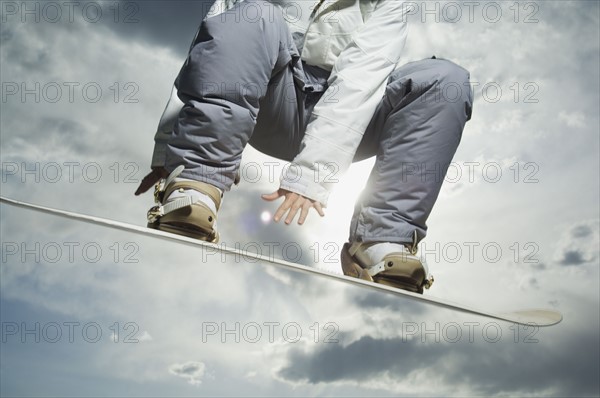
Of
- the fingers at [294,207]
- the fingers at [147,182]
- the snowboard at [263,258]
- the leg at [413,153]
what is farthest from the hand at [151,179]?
the leg at [413,153]

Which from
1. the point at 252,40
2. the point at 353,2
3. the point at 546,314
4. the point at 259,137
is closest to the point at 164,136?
the point at 259,137

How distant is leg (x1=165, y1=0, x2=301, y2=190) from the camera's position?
197 cm

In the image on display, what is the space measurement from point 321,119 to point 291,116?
12.0 inches

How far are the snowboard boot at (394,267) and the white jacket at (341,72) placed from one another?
0.29 meters

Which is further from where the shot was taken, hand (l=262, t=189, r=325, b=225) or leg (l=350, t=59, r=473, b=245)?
leg (l=350, t=59, r=473, b=245)

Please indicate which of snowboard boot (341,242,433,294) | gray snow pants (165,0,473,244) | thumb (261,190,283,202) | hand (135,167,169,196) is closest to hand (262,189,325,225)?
thumb (261,190,283,202)

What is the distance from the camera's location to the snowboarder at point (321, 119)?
199cm

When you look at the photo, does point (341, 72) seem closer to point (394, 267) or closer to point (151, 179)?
point (394, 267)

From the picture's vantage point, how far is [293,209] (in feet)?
6.59

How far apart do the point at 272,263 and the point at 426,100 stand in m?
0.90

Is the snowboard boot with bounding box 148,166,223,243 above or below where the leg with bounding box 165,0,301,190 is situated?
below

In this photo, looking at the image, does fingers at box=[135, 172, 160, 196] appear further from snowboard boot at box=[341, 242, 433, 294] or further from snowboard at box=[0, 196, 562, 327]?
snowboard boot at box=[341, 242, 433, 294]

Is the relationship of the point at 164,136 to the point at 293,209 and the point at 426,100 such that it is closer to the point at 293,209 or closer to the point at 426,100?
the point at 293,209

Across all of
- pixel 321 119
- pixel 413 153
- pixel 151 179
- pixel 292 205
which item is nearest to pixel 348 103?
pixel 321 119
